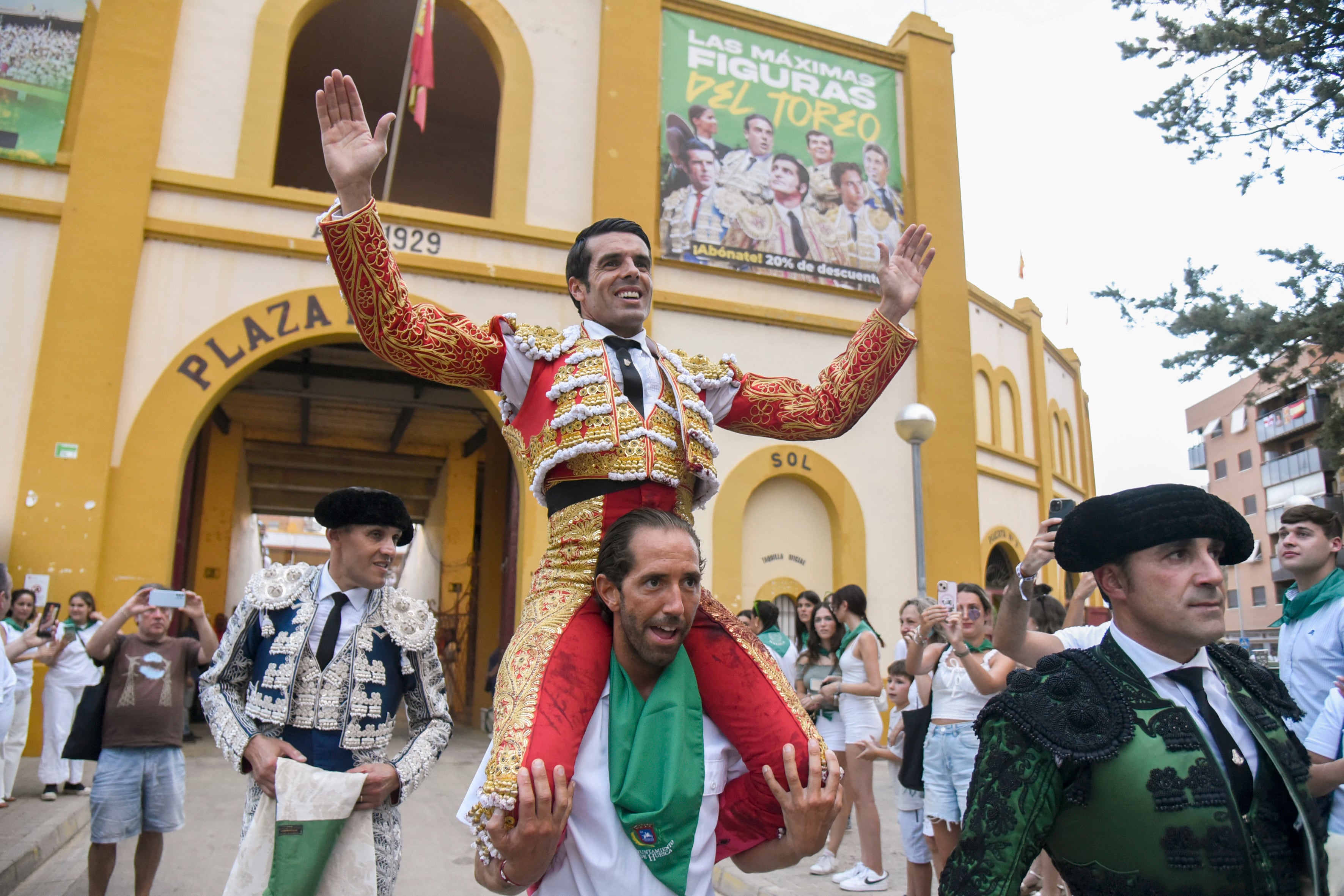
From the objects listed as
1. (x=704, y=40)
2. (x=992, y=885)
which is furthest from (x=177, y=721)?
(x=704, y=40)

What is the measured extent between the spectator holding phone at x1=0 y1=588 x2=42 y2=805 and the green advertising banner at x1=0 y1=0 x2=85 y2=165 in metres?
5.29

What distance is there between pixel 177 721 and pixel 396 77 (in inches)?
549

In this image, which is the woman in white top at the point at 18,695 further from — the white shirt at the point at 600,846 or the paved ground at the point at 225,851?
the white shirt at the point at 600,846

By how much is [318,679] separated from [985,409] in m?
16.9

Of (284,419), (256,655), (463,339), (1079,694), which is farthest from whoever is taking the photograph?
(284,419)

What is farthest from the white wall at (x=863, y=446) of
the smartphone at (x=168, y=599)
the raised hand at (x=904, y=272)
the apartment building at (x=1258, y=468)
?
the apartment building at (x=1258, y=468)

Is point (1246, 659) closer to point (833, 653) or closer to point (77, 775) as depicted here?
point (833, 653)

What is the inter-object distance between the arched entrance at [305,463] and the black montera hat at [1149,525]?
10644 millimetres

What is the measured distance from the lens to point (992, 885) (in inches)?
77.7

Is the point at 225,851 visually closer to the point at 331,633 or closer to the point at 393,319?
the point at 331,633

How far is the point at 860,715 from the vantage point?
293 inches

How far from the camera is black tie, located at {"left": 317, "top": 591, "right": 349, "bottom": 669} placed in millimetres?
3855

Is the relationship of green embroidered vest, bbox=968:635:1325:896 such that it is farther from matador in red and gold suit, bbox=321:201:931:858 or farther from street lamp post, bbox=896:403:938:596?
street lamp post, bbox=896:403:938:596

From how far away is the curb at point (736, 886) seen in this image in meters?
6.17
